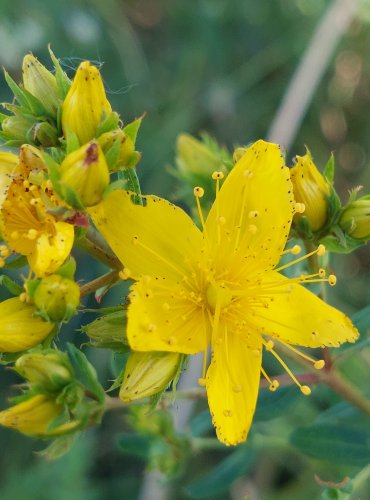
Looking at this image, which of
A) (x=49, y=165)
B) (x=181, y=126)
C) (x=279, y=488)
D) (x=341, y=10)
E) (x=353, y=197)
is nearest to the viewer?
(x=49, y=165)

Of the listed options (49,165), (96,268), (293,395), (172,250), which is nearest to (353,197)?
(172,250)

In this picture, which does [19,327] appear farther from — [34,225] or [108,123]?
[108,123]

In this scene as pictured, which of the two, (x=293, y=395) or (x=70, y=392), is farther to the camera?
(x=293, y=395)

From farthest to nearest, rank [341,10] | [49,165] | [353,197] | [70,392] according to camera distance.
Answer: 1. [341,10]
2. [353,197]
3. [70,392]
4. [49,165]

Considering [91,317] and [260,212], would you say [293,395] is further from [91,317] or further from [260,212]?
[91,317]

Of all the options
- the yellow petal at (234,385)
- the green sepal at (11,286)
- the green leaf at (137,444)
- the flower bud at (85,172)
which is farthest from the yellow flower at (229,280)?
the green leaf at (137,444)

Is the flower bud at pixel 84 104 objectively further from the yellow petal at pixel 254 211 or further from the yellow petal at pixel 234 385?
the yellow petal at pixel 234 385

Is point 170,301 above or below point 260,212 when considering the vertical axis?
below

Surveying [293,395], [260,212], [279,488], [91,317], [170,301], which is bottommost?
[279,488]

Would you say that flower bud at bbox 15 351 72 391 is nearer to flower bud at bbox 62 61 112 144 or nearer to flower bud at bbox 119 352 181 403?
flower bud at bbox 119 352 181 403
